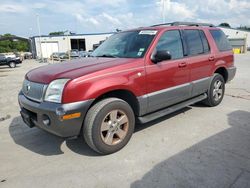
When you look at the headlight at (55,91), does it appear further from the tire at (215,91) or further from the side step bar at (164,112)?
the tire at (215,91)

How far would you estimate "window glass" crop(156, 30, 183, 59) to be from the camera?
407 centimetres

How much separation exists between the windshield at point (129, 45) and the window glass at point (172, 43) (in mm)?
211

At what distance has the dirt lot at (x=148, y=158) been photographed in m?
2.81

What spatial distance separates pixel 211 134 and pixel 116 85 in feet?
6.52

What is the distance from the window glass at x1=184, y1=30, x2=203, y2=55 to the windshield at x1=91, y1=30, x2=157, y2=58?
36.9 inches

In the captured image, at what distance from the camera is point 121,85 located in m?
3.39

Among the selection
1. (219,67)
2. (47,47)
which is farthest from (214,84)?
(47,47)

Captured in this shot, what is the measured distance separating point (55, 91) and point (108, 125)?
0.93 metres

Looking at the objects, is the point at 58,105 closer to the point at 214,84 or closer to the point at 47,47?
the point at 214,84

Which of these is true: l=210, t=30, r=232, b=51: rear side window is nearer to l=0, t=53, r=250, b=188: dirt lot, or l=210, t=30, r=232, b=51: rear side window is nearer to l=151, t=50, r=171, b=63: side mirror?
l=0, t=53, r=250, b=188: dirt lot

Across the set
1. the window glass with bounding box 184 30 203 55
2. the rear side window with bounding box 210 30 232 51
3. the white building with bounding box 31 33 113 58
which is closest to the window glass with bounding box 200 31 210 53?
the window glass with bounding box 184 30 203 55

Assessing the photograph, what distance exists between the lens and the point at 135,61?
362 centimetres

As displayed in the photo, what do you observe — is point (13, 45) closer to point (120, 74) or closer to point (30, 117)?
point (30, 117)

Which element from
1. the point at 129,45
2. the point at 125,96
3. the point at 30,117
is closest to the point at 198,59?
the point at 129,45
